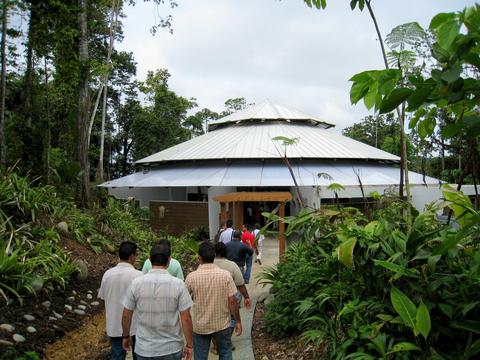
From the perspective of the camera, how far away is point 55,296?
6.89 m

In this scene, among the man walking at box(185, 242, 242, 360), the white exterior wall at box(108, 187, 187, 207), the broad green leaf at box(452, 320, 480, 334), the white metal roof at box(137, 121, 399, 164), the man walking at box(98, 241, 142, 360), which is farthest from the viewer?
the white exterior wall at box(108, 187, 187, 207)

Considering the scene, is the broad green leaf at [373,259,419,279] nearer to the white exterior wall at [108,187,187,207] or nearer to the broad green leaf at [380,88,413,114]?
the broad green leaf at [380,88,413,114]

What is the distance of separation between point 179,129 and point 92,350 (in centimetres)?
3136

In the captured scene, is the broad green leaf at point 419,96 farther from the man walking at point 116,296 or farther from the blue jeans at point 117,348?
the blue jeans at point 117,348

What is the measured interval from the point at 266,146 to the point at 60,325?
1594 cm

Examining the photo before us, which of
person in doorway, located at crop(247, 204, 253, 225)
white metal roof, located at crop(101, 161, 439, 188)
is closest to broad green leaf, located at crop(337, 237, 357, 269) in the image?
white metal roof, located at crop(101, 161, 439, 188)

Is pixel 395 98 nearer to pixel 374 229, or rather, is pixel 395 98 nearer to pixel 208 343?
pixel 374 229

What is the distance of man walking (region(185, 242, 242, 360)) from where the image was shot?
4.08 meters

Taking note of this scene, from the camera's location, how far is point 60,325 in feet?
20.1

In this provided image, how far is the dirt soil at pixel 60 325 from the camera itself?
5352mm

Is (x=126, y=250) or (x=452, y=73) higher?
(x=452, y=73)

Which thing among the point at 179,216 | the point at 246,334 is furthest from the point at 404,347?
the point at 179,216

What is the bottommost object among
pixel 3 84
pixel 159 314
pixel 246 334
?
pixel 246 334

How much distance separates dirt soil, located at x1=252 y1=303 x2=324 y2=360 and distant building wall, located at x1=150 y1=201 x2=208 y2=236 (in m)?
11.9
